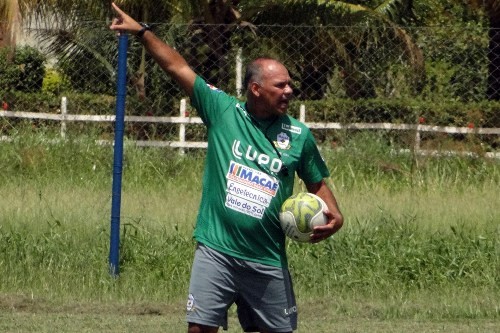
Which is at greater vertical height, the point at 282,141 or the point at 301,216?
the point at 282,141

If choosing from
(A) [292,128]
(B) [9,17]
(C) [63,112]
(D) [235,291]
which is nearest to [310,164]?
(A) [292,128]

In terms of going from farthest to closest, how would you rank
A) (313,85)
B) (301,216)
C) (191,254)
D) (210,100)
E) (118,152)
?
(313,85) → (191,254) → (118,152) → (210,100) → (301,216)

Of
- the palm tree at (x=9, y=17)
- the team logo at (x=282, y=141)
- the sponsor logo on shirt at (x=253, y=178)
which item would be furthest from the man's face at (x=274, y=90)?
the palm tree at (x=9, y=17)

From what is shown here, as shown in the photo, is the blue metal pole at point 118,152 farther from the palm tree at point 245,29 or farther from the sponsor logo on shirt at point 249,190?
the sponsor logo on shirt at point 249,190

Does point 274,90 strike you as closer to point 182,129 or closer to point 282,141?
point 282,141

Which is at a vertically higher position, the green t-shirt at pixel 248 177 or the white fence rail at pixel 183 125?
the green t-shirt at pixel 248 177

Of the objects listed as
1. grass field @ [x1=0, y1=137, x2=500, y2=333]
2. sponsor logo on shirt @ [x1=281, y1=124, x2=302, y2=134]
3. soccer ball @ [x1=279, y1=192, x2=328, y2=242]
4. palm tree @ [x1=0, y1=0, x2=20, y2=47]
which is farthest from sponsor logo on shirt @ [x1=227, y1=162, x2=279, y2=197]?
palm tree @ [x1=0, y1=0, x2=20, y2=47]

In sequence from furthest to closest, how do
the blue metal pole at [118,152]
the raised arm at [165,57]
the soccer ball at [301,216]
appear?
the blue metal pole at [118,152], the raised arm at [165,57], the soccer ball at [301,216]

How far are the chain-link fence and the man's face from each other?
5.60 meters

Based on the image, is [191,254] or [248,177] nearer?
[248,177]

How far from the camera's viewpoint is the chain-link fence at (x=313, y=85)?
12.0 metres

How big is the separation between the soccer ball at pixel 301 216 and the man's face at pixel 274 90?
0.45 meters

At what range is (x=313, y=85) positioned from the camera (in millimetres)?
12617

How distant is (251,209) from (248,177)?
0.16 meters
